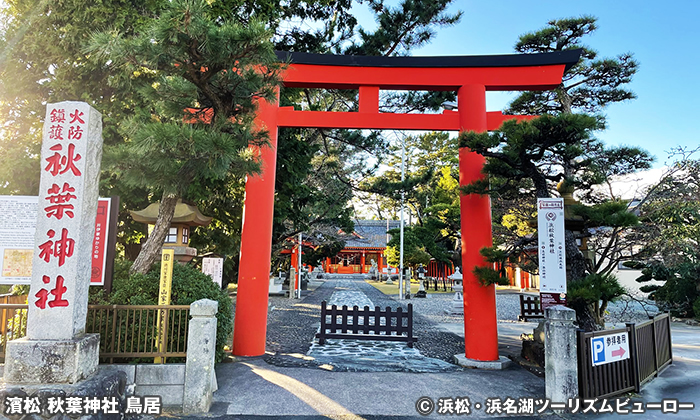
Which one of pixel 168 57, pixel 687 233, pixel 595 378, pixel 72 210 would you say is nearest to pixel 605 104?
pixel 687 233

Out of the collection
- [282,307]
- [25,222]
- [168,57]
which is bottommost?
[282,307]

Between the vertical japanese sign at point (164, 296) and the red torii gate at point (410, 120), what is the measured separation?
5.56 feet

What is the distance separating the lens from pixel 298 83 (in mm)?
7258

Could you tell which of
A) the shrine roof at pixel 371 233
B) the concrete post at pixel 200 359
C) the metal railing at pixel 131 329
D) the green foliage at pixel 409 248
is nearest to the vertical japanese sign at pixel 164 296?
the metal railing at pixel 131 329

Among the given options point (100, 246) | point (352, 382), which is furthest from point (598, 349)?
point (100, 246)

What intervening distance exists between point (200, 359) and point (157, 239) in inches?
93.6

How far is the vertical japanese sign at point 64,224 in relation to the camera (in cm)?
401

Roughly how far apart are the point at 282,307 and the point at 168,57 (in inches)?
473

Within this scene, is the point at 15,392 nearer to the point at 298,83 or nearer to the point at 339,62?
the point at 298,83

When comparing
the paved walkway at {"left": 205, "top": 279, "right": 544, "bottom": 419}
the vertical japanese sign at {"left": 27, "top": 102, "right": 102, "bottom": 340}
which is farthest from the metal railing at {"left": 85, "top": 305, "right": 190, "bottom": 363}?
the paved walkway at {"left": 205, "top": 279, "right": 544, "bottom": 419}

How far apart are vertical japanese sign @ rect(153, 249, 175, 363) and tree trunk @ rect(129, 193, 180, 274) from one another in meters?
0.82

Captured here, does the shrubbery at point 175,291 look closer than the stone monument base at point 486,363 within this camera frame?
Yes

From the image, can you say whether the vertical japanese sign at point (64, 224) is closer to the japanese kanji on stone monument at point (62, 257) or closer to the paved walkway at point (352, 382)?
the japanese kanji on stone monument at point (62, 257)

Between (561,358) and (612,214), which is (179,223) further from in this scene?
(612,214)
